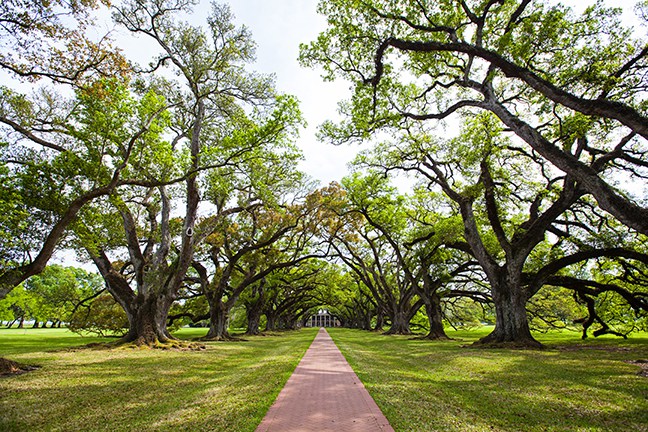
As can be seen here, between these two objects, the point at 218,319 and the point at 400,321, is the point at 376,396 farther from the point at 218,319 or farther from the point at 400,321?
the point at 400,321

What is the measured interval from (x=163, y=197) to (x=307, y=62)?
424 inches

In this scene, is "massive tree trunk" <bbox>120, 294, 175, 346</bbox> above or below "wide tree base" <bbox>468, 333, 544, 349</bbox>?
above

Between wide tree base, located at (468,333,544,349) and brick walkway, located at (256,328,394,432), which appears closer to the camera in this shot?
brick walkway, located at (256,328,394,432)

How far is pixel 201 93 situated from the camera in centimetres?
1666

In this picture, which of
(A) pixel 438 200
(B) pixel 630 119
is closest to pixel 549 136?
(B) pixel 630 119

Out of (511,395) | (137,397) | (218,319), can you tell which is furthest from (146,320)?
(511,395)

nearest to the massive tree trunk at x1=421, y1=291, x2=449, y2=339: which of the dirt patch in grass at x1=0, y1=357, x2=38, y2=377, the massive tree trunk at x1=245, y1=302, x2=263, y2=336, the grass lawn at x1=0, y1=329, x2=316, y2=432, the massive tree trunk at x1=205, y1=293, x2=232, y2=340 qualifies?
the massive tree trunk at x1=205, y1=293, x2=232, y2=340

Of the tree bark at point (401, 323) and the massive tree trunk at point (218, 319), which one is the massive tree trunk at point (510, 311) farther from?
the massive tree trunk at point (218, 319)

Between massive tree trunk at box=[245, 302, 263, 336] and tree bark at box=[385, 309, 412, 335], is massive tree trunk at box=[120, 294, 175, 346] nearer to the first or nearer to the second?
massive tree trunk at box=[245, 302, 263, 336]

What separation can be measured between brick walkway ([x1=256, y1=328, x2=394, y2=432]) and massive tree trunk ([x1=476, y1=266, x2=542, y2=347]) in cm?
1139

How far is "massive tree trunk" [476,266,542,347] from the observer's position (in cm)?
1588

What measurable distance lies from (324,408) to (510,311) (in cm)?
1415

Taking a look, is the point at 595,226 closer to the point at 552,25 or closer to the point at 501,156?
the point at 501,156

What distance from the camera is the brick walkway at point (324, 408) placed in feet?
15.1
